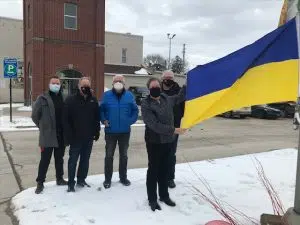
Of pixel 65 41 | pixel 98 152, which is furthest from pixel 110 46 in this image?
pixel 98 152

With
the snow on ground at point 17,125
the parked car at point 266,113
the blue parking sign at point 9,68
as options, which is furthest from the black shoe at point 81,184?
the parked car at point 266,113

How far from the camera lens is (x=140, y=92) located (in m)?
32.5

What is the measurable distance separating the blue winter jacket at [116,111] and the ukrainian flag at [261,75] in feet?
8.06

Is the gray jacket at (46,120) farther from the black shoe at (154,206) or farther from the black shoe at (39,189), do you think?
the black shoe at (154,206)

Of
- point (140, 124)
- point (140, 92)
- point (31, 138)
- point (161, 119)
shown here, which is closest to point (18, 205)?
point (161, 119)

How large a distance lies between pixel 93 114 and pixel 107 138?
45cm

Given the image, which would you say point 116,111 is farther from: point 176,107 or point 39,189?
point 39,189

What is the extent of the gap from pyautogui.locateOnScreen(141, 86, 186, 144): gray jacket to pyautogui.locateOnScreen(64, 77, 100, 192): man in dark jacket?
43.9 inches

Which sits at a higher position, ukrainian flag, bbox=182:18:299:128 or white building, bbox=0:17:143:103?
white building, bbox=0:17:143:103

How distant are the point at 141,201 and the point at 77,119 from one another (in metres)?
1.60

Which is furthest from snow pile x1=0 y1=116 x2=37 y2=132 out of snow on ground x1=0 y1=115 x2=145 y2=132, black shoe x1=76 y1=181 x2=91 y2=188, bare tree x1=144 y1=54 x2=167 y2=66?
bare tree x1=144 y1=54 x2=167 y2=66

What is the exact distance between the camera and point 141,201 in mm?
5770

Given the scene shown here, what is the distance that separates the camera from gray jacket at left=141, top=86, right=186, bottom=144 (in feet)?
17.6

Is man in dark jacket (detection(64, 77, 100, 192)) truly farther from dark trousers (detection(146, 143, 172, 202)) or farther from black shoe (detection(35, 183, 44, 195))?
dark trousers (detection(146, 143, 172, 202))
